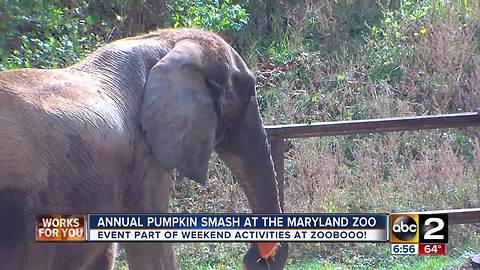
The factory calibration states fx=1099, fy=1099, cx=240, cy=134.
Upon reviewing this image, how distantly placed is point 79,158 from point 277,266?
1.99 meters

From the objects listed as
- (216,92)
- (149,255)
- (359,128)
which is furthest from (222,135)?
(359,128)

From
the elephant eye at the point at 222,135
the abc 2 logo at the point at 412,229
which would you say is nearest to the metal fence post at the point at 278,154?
the elephant eye at the point at 222,135

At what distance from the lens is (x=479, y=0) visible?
47.7 ft

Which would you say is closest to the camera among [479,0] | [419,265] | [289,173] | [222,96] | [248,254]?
[222,96]

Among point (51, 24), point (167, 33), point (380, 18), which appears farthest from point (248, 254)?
point (380, 18)

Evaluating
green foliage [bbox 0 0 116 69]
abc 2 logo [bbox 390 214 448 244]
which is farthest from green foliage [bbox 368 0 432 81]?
abc 2 logo [bbox 390 214 448 244]

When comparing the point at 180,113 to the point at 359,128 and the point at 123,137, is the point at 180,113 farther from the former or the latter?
the point at 359,128

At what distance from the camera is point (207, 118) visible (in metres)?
6.58

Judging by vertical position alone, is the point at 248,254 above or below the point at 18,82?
below

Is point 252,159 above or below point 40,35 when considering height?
below

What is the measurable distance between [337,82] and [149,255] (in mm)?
7255

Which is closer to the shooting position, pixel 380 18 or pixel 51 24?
pixel 51 24

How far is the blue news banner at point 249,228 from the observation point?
Result: 6.32 m

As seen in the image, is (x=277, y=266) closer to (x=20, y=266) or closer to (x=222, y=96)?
(x=222, y=96)
